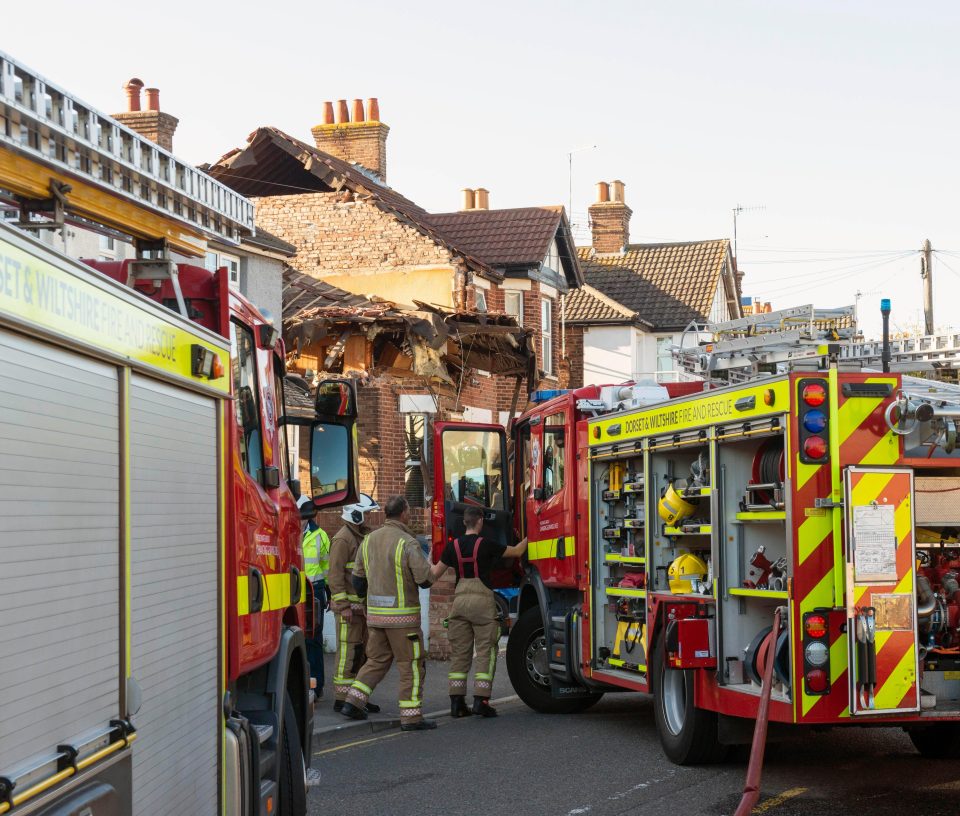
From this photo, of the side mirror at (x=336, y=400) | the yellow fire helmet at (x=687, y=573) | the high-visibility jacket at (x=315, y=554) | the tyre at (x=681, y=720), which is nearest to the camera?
the side mirror at (x=336, y=400)

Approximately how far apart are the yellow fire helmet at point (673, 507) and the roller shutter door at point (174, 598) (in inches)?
194

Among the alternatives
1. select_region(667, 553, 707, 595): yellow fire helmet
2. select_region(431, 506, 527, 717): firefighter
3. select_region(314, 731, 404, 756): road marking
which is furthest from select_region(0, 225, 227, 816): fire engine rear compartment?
select_region(431, 506, 527, 717): firefighter

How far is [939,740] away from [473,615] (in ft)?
13.6

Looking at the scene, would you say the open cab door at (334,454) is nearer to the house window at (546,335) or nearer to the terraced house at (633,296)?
the house window at (546,335)

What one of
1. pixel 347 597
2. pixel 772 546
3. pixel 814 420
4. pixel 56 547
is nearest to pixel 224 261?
pixel 347 597

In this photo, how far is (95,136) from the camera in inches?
164

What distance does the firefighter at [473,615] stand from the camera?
11.9 meters

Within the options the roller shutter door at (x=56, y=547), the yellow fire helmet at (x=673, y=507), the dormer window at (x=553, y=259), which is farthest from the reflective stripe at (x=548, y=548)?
the dormer window at (x=553, y=259)

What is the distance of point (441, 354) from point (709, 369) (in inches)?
473

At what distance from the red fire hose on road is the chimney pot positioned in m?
18.5

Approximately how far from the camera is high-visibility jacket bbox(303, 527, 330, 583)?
42.4 ft

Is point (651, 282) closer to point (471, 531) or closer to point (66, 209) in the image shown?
point (471, 531)

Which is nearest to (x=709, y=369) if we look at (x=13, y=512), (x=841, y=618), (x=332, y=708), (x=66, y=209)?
(x=841, y=618)

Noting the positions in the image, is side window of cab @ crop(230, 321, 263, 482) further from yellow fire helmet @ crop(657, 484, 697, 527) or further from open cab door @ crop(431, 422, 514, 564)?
open cab door @ crop(431, 422, 514, 564)
